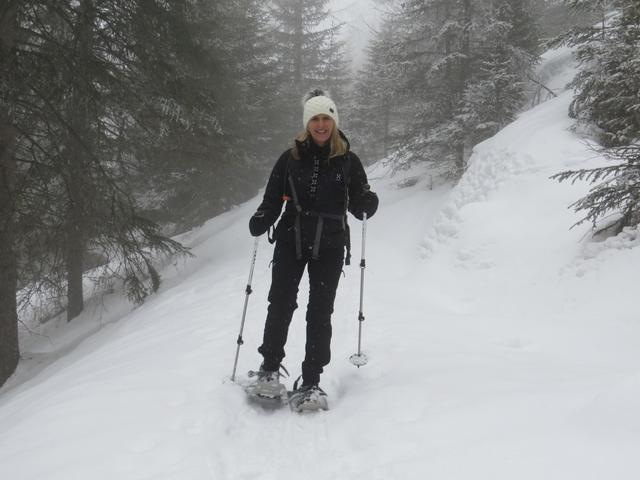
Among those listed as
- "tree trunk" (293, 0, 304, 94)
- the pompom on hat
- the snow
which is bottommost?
the snow

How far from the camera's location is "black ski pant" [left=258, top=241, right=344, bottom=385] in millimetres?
3988

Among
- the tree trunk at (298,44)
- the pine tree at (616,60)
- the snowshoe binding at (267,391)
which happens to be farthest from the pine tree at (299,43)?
the snowshoe binding at (267,391)

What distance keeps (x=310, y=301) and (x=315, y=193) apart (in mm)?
932

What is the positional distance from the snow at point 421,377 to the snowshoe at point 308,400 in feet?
0.29

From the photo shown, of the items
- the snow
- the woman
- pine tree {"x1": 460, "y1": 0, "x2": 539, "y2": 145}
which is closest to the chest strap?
the woman

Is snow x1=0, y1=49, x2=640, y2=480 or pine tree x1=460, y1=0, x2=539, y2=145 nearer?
snow x1=0, y1=49, x2=640, y2=480

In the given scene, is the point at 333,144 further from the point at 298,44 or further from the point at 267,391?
the point at 298,44

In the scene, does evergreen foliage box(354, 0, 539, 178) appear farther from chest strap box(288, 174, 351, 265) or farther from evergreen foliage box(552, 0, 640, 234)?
chest strap box(288, 174, 351, 265)

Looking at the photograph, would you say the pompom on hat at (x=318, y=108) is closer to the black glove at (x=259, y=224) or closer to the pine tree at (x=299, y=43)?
the black glove at (x=259, y=224)

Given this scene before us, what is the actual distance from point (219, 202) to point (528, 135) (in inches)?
470

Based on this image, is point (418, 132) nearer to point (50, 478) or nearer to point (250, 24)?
point (250, 24)

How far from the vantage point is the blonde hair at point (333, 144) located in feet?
12.8

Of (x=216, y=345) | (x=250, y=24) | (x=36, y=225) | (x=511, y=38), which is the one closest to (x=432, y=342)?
(x=216, y=345)

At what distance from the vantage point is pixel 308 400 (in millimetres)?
3906
